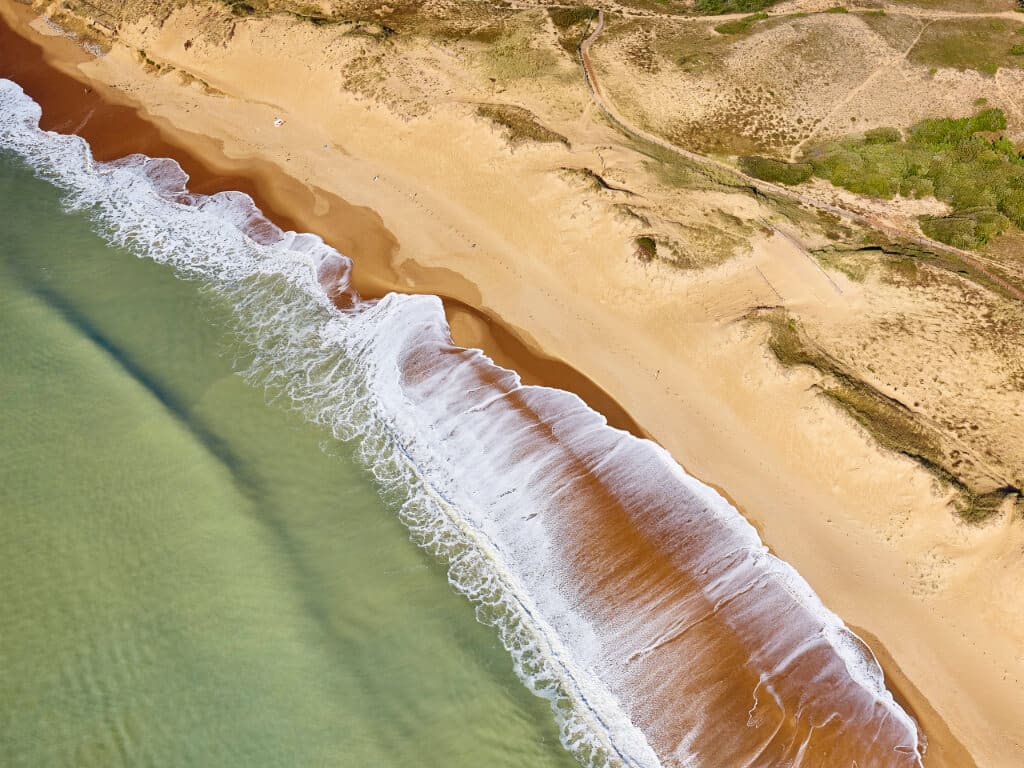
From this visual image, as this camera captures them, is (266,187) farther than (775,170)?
Yes

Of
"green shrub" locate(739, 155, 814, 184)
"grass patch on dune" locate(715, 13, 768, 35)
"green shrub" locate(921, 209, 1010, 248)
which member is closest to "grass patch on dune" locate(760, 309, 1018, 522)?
"green shrub" locate(739, 155, 814, 184)

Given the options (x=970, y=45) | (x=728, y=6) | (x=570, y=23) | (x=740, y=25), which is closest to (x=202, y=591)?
(x=570, y=23)

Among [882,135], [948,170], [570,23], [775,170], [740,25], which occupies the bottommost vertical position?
[775,170]

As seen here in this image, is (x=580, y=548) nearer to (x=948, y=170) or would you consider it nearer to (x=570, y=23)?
(x=948, y=170)

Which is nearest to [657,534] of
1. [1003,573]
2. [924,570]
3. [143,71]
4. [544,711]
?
[544,711]

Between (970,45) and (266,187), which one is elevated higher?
(970,45)
